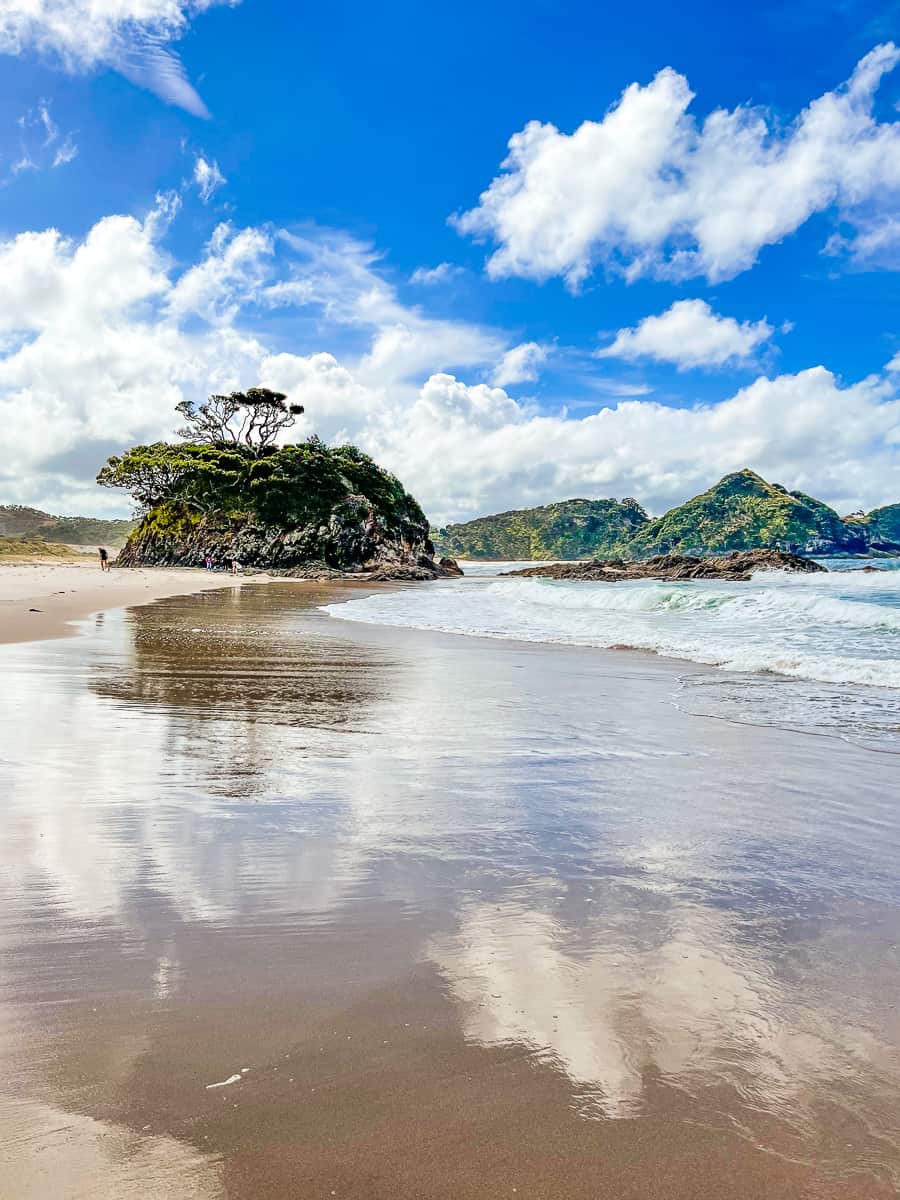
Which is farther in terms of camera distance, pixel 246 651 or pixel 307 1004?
pixel 246 651

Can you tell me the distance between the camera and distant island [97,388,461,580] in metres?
58.3

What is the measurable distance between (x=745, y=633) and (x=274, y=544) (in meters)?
48.7

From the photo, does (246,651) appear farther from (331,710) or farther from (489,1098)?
(489,1098)

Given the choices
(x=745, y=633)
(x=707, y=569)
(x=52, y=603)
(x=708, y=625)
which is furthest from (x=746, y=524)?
(x=52, y=603)

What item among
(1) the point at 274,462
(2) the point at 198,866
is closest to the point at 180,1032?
(2) the point at 198,866

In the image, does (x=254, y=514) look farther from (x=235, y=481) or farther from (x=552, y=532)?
(x=552, y=532)

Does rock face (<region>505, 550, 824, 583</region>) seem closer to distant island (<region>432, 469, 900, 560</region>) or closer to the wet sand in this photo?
the wet sand

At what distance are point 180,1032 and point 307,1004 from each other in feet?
1.16

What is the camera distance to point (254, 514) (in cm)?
5900

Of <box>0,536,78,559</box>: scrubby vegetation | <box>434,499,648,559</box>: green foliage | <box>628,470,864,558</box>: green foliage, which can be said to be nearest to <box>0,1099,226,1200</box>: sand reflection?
<box>0,536,78,559</box>: scrubby vegetation

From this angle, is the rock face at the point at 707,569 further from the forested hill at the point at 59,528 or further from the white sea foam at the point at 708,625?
the forested hill at the point at 59,528

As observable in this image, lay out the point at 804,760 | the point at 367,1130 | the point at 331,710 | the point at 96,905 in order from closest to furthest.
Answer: the point at 367,1130 → the point at 96,905 → the point at 804,760 → the point at 331,710

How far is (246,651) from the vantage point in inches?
436

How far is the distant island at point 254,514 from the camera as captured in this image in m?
58.3
